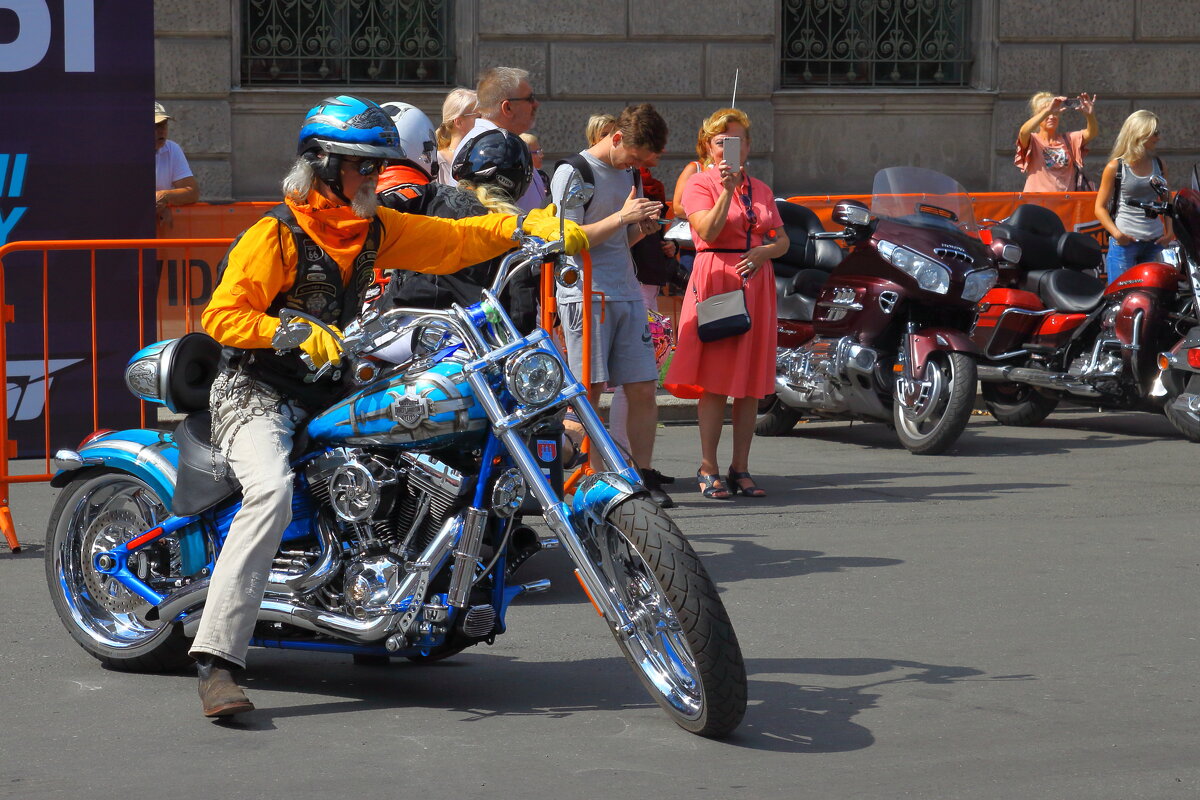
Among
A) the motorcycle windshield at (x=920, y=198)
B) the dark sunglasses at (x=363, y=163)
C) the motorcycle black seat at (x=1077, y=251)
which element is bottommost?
the motorcycle black seat at (x=1077, y=251)

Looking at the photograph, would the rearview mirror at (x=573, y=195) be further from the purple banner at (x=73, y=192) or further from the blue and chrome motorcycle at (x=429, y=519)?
the purple banner at (x=73, y=192)

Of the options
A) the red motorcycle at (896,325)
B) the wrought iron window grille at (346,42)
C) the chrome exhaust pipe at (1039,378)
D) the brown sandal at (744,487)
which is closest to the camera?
the brown sandal at (744,487)

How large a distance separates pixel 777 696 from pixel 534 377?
3.87 feet

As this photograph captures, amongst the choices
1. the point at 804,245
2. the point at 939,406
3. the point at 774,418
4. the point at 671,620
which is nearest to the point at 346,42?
the point at 804,245

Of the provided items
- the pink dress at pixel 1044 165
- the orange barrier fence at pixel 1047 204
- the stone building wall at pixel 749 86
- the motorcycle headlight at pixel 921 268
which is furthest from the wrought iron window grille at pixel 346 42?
the motorcycle headlight at pixel 921 268

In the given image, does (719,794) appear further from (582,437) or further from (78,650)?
(582,437)

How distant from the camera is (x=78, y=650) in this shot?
5.73 meters

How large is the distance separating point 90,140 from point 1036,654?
4597 millimetres

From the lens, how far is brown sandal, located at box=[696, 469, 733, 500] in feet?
28.7

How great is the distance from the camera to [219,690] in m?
4.82

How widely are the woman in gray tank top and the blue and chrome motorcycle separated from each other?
A: 7.98m

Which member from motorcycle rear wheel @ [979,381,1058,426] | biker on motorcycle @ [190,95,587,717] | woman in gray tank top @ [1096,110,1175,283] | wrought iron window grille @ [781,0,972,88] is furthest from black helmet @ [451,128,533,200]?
wrought iron window grille @ [781,0,972,88]

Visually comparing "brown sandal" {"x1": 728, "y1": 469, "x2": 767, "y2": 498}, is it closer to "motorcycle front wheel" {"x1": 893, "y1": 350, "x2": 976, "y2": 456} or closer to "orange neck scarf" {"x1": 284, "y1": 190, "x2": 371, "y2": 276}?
"motorcycle front wheel" {"x1": 893, "y1": 350, "x2": 976, "y2": 456}

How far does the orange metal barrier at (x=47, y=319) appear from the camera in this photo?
293 inches
